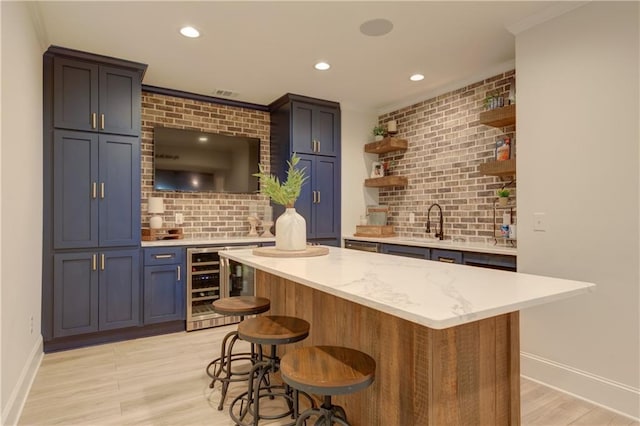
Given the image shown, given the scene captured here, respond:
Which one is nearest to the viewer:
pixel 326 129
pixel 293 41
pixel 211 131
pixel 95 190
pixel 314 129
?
pixel 293 41

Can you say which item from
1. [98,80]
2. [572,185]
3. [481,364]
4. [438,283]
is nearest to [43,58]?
[98,80]

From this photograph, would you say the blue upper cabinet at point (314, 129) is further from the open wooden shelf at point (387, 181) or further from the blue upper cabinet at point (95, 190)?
the blue upper cabinet at point (95, 190)

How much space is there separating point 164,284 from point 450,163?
3.41 metres

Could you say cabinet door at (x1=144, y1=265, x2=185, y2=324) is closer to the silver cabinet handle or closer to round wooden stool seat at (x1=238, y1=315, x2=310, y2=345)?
the silver cabinet handle

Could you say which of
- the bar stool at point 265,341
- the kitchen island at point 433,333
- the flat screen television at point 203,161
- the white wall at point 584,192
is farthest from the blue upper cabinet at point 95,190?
the white wall at point 584,192

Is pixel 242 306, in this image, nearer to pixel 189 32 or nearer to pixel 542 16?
pixel 189 32

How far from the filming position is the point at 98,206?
342 centimetres

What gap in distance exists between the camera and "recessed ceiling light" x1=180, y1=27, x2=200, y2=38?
2.93 meters

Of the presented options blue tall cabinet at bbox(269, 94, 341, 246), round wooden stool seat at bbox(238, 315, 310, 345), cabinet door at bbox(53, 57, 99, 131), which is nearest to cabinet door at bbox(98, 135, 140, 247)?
cabinet door at bbox(53, 57, 99, 131)

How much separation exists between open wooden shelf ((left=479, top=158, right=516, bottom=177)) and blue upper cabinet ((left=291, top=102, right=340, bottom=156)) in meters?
2.04

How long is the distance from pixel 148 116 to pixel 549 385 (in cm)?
462

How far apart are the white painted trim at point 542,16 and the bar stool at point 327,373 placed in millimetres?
2708

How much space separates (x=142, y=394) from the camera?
2.49 m

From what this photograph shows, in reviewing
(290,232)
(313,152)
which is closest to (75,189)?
(290,232)
